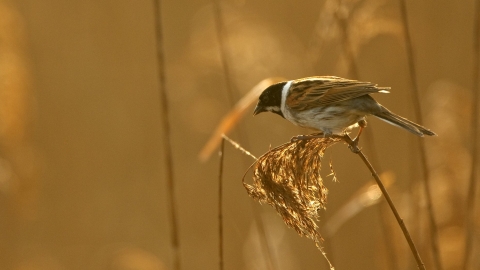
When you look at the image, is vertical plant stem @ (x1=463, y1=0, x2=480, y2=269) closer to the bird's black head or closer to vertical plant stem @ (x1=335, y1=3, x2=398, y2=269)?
vertical plant stem @ (x1=335, y1=3, x2=398, y2=269)

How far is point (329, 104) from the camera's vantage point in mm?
2215

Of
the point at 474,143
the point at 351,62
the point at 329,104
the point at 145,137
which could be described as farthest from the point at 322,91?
the point at 145,137

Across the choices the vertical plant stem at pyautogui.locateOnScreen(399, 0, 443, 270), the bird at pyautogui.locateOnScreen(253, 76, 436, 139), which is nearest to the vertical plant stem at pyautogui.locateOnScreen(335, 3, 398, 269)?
the bird at pyautogui.locateOnScreen(253, 76, 436, 139)

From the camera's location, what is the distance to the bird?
215cm

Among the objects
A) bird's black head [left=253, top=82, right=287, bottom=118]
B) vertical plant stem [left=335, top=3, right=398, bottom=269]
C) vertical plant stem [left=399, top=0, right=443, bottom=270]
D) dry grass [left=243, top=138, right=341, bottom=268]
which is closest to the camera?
dry grass [left=243, top=138, right=341, bottom=268]

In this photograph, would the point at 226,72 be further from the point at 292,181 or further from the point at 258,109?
the point at 292,181

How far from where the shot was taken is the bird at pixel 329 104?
7.04ft

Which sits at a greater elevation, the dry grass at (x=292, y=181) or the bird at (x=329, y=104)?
the bird at (x=329, y=104)

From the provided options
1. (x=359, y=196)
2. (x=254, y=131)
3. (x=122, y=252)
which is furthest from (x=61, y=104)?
(x=359, y=196)

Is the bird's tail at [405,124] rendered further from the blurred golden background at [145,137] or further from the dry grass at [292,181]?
the blurred golden background at [145,137]

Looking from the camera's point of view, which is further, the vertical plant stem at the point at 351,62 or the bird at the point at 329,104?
the vertical plant stem at the point at 351,62

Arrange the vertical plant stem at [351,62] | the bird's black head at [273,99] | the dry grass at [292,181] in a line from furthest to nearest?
the bird's black head at [273,99]
the vertical plant stem at [351,62]
the dry grass at [292,181]

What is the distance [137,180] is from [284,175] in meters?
4.70

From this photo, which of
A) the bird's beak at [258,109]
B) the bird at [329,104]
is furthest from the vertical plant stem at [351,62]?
the bird's beak at [258,109]
